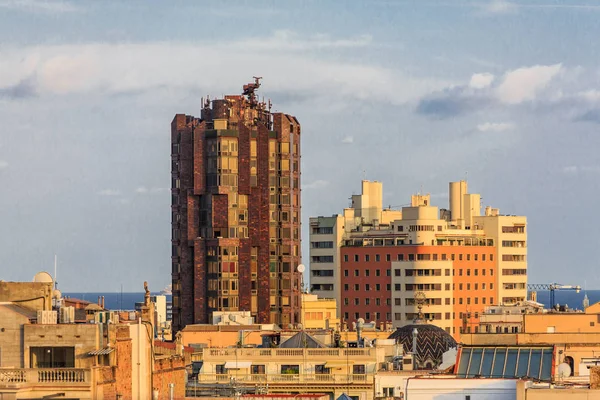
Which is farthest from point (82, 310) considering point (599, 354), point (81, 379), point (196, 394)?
point (599, 354)

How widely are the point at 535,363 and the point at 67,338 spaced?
1933 cm

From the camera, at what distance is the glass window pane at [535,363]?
63406 millimetres


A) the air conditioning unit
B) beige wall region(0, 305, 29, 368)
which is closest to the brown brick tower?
the air conditioning unit

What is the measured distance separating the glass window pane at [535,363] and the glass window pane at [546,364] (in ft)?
0.44

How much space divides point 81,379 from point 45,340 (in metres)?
2.49

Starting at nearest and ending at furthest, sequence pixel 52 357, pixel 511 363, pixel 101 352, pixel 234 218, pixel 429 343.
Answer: pixel 101 352
pixel 52 357
pixel 511 363
pixel 429 343
pixel 234 218

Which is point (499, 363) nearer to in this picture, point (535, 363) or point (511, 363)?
point (511, 363)

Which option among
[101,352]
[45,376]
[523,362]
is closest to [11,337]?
[101,352]

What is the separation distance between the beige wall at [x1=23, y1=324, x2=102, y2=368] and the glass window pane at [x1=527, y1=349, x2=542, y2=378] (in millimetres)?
17846

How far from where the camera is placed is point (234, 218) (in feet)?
603

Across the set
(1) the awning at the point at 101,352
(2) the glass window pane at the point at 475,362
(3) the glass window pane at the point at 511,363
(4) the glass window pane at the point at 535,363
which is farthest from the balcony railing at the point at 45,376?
(4) the glass window pane at the point at 535,363

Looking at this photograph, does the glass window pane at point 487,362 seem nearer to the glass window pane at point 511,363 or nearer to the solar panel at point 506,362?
the solar panel at point 506,362

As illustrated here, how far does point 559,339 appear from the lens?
96375mm

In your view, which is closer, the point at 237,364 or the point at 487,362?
the point at 487,362
